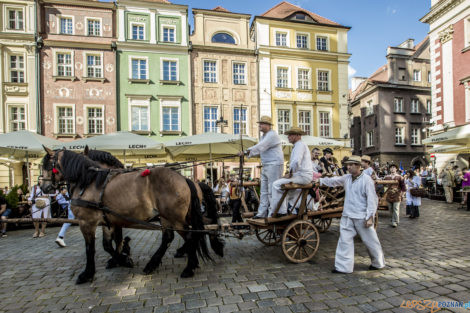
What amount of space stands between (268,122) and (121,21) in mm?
17112

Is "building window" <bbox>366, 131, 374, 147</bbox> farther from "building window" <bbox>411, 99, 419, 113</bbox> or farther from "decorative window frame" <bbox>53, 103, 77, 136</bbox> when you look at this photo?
"decorative window frame" <bbox>53, 103, 77, 136</bbox>

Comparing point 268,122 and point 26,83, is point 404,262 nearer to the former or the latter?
point 268,122

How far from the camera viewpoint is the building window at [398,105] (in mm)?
27953

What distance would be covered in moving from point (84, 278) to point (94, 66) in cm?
Result: 1679

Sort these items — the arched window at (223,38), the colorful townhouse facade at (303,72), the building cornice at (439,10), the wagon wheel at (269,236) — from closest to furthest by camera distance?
the wagon wheel at (269,236) < the building cornice at (439,10) < the arched window at (223,38) < the colorful townhouse facade at (303,72)

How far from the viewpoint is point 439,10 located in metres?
16.5

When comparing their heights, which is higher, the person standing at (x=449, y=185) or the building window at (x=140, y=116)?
the building window at (x=140, y=116)

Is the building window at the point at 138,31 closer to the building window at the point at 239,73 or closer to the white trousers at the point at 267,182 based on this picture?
the building window at the point at 239,73

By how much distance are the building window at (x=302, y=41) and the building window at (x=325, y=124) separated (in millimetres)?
5463

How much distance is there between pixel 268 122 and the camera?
186 inches

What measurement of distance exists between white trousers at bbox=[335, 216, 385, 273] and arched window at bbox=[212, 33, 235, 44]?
1807 centimetres

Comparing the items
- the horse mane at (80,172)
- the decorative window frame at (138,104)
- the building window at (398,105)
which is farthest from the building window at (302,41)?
the horse mane at (80,172)

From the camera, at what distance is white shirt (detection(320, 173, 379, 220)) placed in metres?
3.98

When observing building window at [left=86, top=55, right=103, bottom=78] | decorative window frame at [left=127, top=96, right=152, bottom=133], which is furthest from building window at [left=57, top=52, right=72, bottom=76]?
decorative window frame at [left=127, top=96, right=152, bottom=133]
